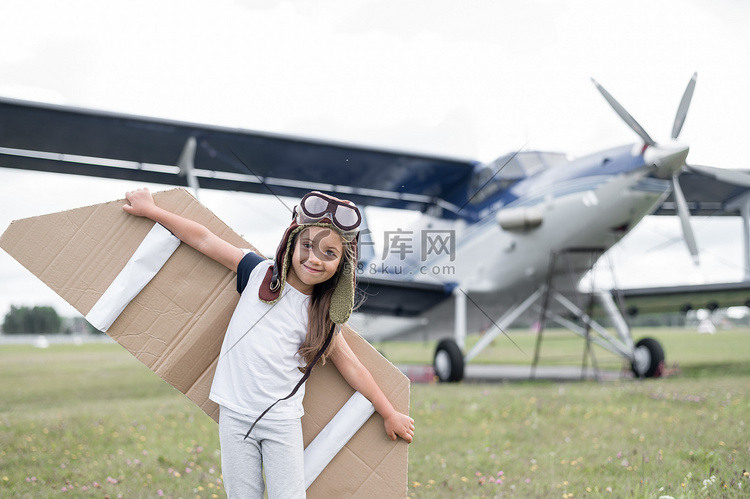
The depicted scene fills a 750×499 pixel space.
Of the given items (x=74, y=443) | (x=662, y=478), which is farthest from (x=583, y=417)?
(x=74, y=443)

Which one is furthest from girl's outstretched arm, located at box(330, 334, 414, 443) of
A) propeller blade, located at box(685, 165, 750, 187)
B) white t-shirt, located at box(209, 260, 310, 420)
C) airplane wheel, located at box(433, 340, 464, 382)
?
propeller blade, located at box(685, 165, 750, 187)

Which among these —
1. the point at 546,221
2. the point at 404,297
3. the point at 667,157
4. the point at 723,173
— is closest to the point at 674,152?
the point at 667,157

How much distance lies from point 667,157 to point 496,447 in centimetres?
427

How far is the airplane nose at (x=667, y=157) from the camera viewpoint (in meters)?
6.01

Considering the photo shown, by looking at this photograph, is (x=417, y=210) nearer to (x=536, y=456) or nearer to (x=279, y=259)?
(x=536, y=456)

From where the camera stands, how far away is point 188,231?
165 centimetres

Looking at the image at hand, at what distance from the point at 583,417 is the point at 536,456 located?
122cm

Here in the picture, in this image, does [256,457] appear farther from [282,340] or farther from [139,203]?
[139,203]

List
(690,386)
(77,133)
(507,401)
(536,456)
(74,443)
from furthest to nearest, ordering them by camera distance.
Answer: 1. (77,133)
2. (690,386)
3. (507,401)
4. (74,443)
5. (536,456)

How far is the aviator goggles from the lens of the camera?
5.01ft

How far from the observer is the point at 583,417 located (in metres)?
4.15

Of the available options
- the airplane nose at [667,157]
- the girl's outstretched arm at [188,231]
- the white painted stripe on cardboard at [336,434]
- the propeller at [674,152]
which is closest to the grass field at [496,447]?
the white painted stripe on cardboard at [336,434]

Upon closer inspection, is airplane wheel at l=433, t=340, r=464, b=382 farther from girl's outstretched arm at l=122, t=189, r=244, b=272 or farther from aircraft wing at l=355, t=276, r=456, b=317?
girl's outstretched arm at l=122, t=189, r=244, b=272

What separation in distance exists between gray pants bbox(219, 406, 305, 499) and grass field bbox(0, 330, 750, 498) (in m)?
0.82
